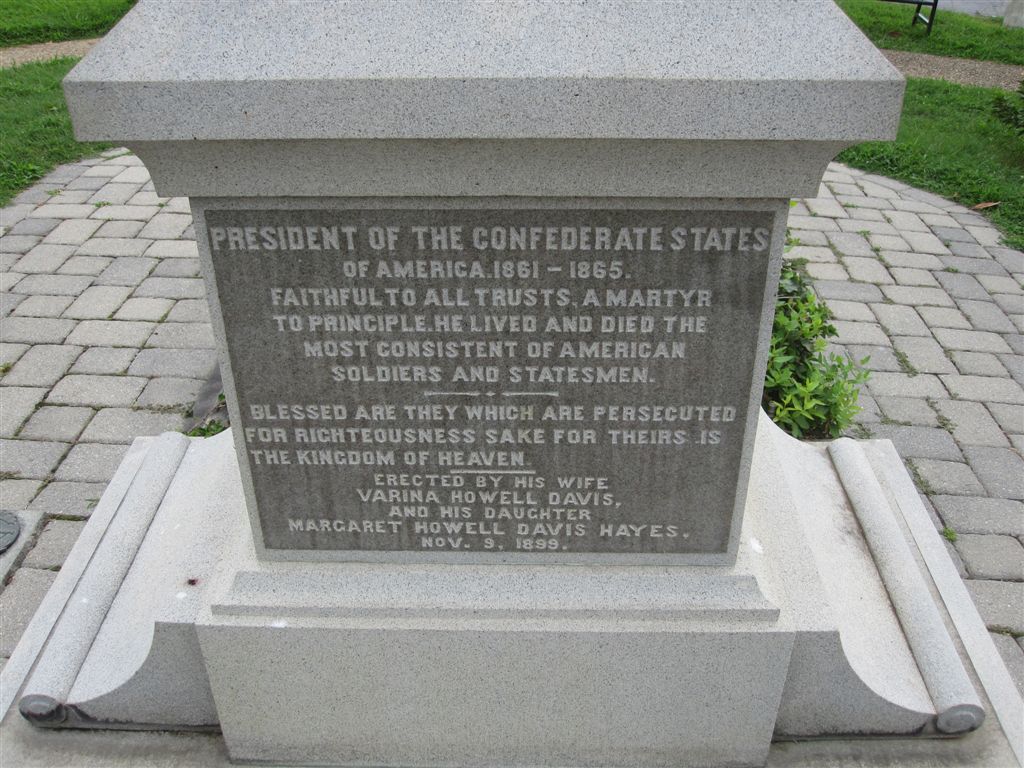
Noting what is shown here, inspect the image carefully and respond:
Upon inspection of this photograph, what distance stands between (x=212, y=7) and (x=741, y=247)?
1.23 metres

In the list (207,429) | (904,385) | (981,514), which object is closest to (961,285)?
(904,385)

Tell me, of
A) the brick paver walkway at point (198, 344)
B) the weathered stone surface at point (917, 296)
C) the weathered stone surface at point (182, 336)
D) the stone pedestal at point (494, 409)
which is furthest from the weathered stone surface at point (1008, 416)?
the weathered stone surface at point (182, 336)

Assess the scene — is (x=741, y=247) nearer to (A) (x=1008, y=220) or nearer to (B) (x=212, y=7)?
(B) (x=212, y=7)

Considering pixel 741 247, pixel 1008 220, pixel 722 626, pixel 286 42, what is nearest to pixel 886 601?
pixel 722 626

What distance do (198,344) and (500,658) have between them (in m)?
3.08

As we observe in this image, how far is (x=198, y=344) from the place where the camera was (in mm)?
4734

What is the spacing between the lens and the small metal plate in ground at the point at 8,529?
3.34 metres

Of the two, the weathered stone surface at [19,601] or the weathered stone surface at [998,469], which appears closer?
the weathered stone surface at [19,601]

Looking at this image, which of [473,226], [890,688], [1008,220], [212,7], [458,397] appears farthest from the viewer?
[1008,220]

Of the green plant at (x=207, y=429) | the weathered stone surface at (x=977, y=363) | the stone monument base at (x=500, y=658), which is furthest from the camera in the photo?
the weathered stone surface at (x=977, y=363)

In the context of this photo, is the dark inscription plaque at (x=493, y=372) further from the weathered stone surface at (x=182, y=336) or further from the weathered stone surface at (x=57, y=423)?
the weathered stone surface at (x=182, y=336)

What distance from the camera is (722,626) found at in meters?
2.27

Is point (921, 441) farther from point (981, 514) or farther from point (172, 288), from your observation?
point (172, 288)

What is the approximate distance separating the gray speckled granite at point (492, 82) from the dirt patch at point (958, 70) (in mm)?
9598
